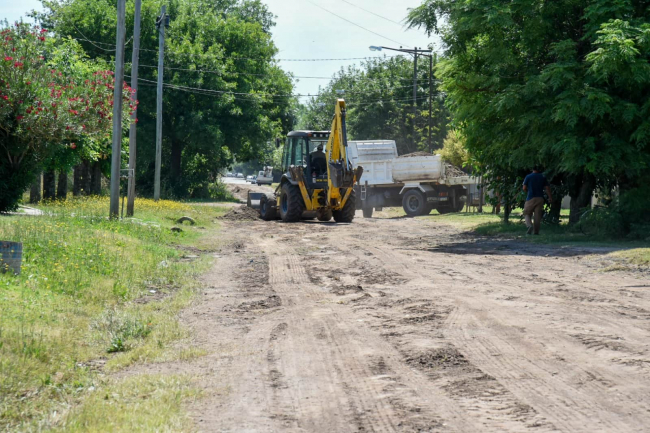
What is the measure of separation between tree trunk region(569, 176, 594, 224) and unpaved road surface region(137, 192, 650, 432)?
294 inches

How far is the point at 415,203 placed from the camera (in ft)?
113

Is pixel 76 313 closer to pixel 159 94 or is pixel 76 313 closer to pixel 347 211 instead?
pixel 347 211

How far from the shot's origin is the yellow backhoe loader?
2520cm

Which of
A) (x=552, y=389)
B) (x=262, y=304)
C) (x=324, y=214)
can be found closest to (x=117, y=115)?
(x=324, y=214)

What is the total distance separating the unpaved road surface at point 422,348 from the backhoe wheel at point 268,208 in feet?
45.7

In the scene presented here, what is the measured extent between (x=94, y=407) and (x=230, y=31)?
44.4m

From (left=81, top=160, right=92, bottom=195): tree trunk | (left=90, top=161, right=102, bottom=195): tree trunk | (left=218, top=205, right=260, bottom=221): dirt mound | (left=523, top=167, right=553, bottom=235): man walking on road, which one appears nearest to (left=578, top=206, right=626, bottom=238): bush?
(left=523, top=167, right=553, bottom=235): man walking on road

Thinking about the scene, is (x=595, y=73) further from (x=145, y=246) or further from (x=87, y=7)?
(x=87, y=7)

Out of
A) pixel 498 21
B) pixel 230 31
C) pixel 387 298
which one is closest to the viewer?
pixel 387 298

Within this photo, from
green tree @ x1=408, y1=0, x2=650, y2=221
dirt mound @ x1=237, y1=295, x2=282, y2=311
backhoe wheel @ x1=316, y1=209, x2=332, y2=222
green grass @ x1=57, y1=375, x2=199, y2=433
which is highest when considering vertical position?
green tree @ x1=408, y1=0, x2=650, y2=221

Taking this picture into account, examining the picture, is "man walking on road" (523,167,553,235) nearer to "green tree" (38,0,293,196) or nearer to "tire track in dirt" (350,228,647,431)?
"tire track in dirt" (350,228,647,431)

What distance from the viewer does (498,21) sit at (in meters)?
18.6

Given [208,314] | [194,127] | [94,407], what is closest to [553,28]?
[208,314]

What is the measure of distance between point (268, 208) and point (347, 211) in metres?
3.32
